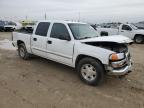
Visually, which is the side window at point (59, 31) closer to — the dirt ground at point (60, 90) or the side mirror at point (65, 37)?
the side mirror at point (65, 37)

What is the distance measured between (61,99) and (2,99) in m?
1.33

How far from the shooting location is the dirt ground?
4191 mm

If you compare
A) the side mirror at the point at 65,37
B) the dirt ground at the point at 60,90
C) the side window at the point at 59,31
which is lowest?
the dirt ground at the point at 60,90

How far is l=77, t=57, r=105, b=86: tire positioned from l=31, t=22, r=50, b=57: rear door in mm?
1773

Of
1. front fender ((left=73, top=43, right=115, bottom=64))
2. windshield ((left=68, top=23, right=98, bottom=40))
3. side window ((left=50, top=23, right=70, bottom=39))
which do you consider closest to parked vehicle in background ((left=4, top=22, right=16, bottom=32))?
side window ((left=50, top=23, right=70, bottom=39))

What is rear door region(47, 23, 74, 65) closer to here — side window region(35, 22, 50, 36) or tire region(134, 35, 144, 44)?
side window region(35, 22, 50, 36)

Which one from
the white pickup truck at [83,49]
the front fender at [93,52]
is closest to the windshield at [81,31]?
the white pickup truck at [83,49]

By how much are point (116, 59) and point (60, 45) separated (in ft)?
6.18

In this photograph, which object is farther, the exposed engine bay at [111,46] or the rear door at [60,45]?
the rear door at [60,45]

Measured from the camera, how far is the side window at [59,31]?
5.86m

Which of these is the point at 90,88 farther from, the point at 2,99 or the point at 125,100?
the point at 2,99

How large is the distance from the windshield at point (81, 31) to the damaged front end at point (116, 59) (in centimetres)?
61

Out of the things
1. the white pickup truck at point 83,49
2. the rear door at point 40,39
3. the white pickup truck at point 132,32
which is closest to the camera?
the white pickup truck at point 83,49

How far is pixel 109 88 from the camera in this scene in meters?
5.16
